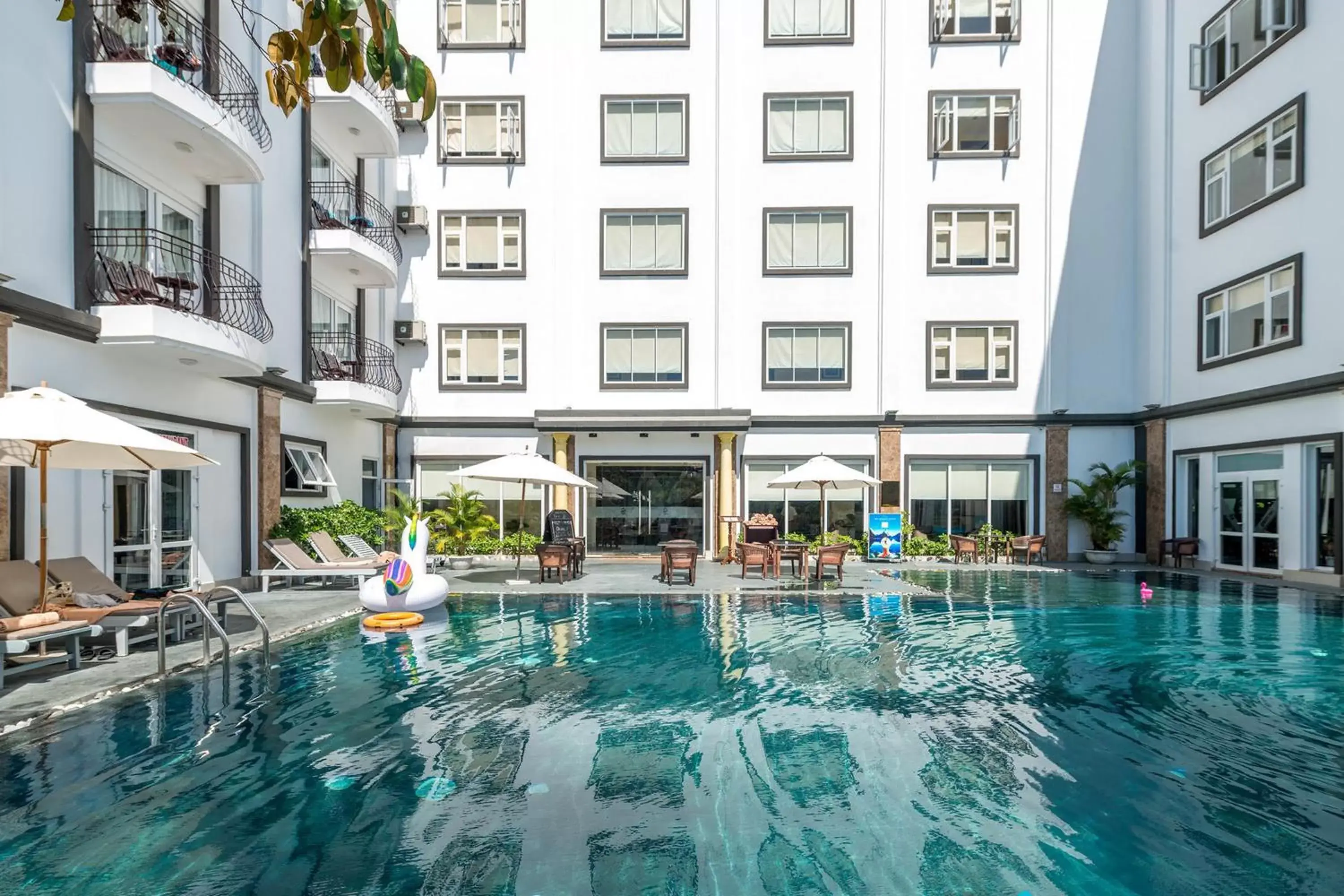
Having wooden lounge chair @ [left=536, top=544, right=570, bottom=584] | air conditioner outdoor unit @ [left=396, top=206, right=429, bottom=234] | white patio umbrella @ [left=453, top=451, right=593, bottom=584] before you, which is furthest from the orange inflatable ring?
air conditioner outdoor unit @ [left=396, top=206, right=429, bottom=234]

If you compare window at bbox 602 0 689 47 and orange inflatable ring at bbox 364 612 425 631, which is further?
window at bbox 602 0 689 47

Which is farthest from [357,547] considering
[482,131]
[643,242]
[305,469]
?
[482,131]

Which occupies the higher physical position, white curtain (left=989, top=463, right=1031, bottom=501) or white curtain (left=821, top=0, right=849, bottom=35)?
white curtain (left=821, top=0, right=849, bottom=35)

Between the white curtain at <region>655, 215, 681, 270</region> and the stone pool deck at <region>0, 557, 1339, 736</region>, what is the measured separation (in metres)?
8.01

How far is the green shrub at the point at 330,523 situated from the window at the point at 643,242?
8.84m

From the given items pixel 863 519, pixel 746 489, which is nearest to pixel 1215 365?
pixel 863 519

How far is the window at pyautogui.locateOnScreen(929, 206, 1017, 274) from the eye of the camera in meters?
20.8

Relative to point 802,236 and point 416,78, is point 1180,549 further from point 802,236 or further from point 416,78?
point 416,78

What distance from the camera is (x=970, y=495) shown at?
21.0 metres

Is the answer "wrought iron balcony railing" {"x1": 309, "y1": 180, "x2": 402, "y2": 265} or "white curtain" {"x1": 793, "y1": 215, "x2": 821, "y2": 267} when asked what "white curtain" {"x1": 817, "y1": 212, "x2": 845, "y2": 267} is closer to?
"white curtain" {"x1": 793, "y1": 215, "x2": 821, "y2": 267}

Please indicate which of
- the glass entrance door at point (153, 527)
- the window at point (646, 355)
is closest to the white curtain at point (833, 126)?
the window at point (646, 355)

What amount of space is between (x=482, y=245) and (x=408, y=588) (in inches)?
498

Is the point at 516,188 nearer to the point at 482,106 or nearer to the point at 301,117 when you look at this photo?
the point at 482,106

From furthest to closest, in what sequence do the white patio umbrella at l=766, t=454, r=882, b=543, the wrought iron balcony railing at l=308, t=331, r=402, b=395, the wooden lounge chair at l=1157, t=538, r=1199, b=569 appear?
the wooden lounge chair at l=1157, t=538, r=1199, b=569 < the wrought iron balcony railing at l=308, t=331, r=402, b=395 < the white patio umbrella at l=766, t=454, r=882, b=543
